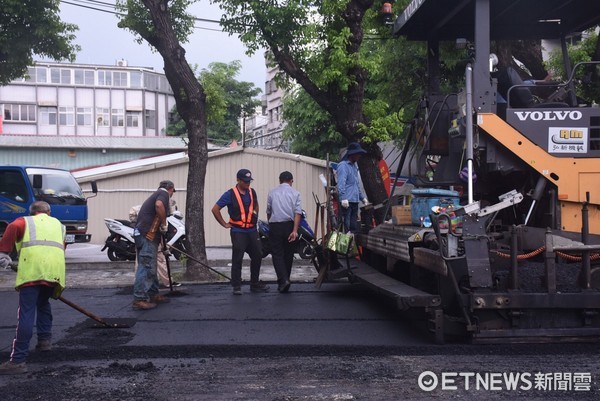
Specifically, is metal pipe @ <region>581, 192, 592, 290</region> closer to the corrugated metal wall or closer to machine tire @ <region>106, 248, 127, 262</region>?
machine tire @ <region>106, 248, 127, 262</region>

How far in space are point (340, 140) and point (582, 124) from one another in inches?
796

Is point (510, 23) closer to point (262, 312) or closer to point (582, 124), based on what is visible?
point (582, 124)

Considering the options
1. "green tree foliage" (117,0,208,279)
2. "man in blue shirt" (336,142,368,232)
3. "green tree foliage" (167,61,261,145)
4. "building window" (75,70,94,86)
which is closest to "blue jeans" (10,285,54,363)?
"man in blue shirt" (336,142,368,232)

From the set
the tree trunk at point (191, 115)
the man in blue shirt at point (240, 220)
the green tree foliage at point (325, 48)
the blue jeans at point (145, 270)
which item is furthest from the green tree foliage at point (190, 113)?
the blue jeans at point (145, 270)

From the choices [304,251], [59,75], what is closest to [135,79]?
[59,75]

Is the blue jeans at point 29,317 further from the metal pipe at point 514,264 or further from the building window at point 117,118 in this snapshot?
the building window at point 117,118

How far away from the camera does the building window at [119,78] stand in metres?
51.5

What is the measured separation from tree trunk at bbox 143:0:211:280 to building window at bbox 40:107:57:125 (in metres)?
39.9

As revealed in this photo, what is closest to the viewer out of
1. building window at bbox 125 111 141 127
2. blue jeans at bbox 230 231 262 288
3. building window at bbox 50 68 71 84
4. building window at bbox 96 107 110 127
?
blue jeans at bbox 230 231 262 288

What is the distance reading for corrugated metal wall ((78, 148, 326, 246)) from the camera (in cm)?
2172

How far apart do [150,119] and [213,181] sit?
107ft
